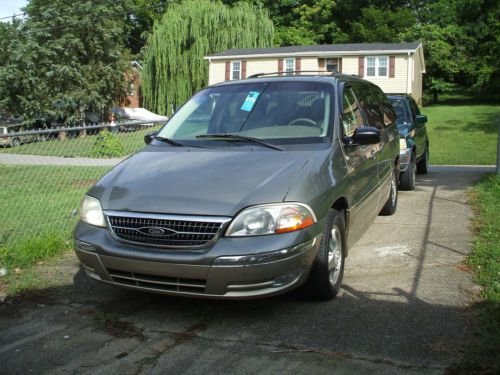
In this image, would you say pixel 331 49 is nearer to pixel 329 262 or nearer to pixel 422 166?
pixel 422 166

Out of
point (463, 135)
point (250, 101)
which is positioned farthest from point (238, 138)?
point (463, 135)

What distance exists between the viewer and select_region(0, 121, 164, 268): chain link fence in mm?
6102

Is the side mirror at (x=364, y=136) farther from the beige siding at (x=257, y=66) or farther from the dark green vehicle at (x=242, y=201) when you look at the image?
the beige siding at (x=257, y=66)

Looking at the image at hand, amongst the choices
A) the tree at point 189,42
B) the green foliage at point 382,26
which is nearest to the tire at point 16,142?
the tree at point 189,42

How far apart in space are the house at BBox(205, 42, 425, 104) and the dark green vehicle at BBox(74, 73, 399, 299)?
2891cm

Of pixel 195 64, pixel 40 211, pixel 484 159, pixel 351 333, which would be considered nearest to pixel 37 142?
pixel 40 211

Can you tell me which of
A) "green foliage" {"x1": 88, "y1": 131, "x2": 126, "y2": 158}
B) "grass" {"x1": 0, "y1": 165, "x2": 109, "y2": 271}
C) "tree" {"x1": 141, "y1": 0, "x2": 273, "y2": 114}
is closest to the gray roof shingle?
"tree" {"x1": 141, "y1": 0, "x2": 273, "y2": 114}

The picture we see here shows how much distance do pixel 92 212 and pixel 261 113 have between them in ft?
5.79

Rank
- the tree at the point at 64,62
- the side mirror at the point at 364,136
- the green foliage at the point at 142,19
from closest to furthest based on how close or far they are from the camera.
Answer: the side mirror at the point at 364,136 < the tree at the point at 64,62 < the green foliage at the point at 142,19

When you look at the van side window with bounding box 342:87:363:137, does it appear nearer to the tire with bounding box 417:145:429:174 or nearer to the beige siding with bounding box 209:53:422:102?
the tire with bounding box 417:145:429:174

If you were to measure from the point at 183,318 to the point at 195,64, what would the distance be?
113 feet

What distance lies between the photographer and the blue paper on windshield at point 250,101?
5.04 m

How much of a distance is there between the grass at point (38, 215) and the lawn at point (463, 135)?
10677 mm

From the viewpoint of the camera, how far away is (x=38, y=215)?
7715 mm
